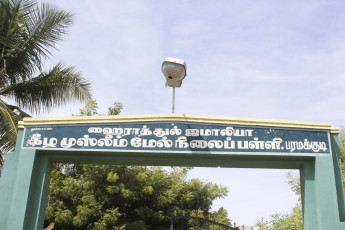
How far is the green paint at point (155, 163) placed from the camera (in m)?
6.20

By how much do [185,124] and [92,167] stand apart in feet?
24.3

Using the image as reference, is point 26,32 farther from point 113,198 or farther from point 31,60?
point 113,198

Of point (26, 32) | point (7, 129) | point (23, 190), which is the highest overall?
point (26, 32)

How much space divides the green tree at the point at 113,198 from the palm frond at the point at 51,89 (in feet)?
8.14

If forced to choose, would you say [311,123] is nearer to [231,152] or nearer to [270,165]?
[270,165]

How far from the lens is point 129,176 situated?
A: 13383 millimetres

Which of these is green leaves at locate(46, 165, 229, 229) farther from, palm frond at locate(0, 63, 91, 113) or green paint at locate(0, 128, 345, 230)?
green paint at locate(0, 128, 345, 230)

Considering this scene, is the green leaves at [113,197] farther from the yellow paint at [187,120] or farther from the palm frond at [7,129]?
the yellow paint at [187,120]

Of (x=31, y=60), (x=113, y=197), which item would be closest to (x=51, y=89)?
(x=31, y=60)

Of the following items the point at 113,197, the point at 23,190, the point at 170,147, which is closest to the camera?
the point at 23,190

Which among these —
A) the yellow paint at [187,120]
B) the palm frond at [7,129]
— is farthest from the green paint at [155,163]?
the palm frond at [7,129]

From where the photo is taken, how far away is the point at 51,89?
37.2 feet

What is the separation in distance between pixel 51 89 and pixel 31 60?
1.09 metres

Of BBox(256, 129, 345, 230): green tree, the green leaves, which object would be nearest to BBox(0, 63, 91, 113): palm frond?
the green leaves
